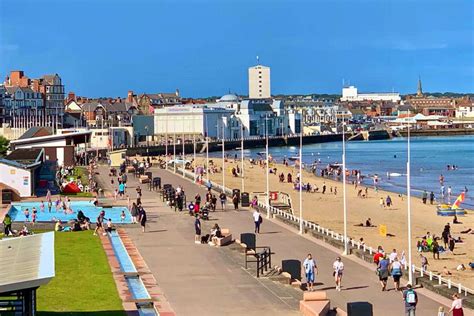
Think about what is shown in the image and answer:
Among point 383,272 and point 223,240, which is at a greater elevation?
point 383,272

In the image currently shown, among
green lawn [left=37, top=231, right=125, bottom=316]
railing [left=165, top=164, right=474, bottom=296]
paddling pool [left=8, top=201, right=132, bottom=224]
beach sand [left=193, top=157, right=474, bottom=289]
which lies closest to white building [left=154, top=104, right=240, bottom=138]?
beach sand [left=193, top=157, right=474, bottom=289]

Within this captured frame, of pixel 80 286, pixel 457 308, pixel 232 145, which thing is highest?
pixel 232 145

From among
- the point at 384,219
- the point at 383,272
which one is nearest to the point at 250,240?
the point at 383,272

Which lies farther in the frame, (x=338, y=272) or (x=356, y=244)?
(x=356, y=244)

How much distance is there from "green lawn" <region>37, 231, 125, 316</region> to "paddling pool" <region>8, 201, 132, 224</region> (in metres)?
9.36

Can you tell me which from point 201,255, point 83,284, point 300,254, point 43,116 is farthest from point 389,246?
point 43,116

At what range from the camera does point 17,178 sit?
49.0 m

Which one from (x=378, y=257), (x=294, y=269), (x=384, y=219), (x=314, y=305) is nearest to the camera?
(x=314, y=305)

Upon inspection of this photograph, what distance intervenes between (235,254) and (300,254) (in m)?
2.22

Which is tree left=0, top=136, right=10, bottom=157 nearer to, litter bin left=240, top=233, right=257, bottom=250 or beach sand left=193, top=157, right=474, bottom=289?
beach sand left=193, top=157, right=474, bottom=289

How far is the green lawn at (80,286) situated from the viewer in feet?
62.7

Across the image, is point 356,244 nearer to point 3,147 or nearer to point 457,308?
point 457,308

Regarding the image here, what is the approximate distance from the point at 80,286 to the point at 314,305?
6.62 meters

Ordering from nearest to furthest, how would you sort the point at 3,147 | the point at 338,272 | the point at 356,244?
1. the point at 338,272
2. the point at 356,244
3. the point at 3,147
